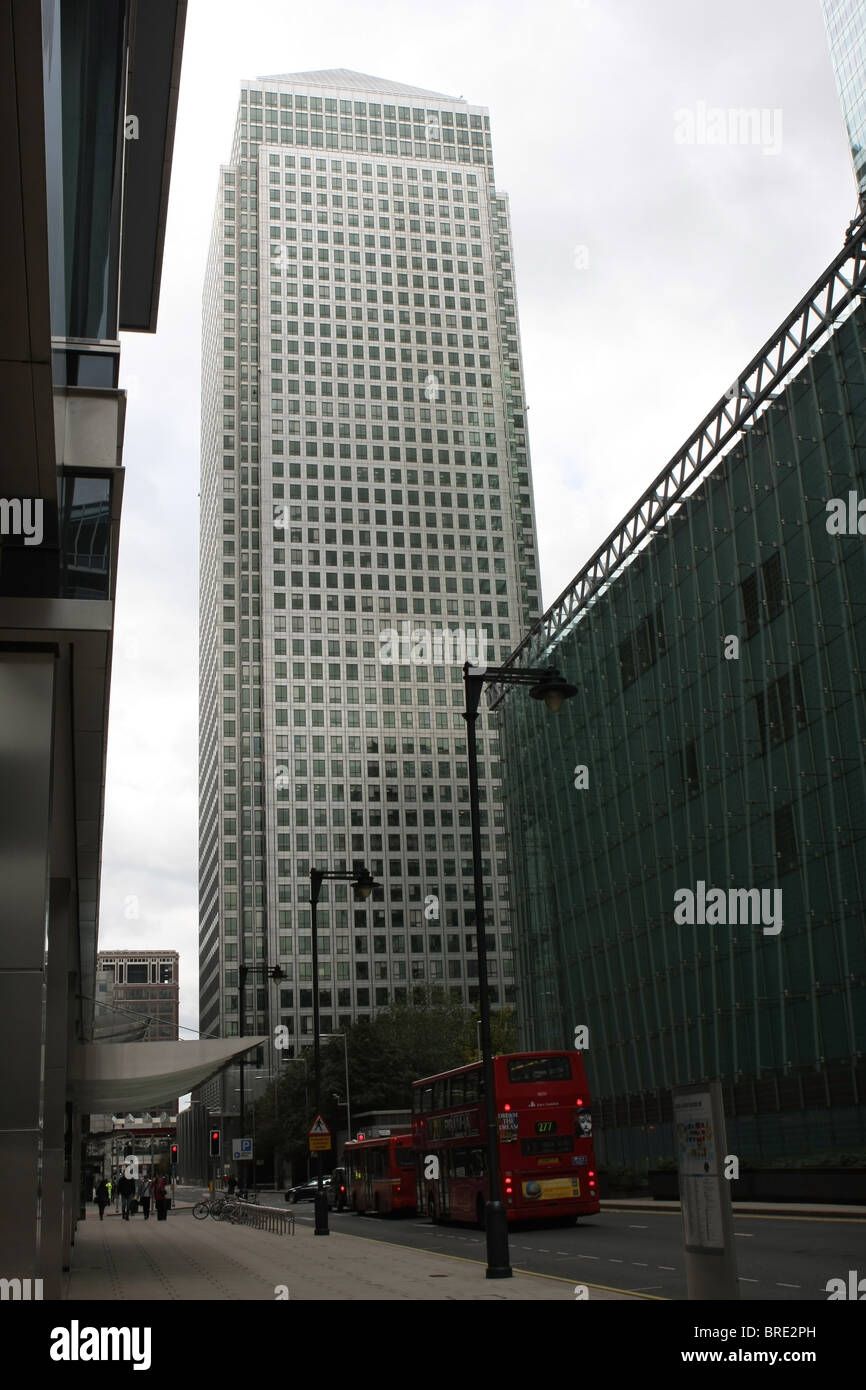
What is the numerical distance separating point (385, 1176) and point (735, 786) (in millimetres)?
16254

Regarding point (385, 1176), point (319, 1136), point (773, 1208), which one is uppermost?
point (319, 1136)

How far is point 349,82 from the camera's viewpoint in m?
153

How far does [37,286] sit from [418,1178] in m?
31.6

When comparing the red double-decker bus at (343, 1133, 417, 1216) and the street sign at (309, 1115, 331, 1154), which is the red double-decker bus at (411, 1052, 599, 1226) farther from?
→ the red double-decker bus at (343, 1133, 417, 1216)

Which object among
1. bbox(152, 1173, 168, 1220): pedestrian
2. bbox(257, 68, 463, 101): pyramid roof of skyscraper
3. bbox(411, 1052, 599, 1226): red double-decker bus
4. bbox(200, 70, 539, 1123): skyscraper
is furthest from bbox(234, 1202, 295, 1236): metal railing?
bbox(257, 68, 463, 101): pyramid roof of skyscraper

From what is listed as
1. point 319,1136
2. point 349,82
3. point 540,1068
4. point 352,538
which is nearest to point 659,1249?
point 540,1068

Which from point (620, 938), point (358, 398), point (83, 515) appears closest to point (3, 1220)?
point (83, 515)

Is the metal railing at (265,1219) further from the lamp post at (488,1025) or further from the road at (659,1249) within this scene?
the lamp post at (488,1025)

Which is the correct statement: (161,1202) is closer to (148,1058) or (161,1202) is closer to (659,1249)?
(148,1058)

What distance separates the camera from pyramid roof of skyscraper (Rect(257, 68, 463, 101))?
150 metres

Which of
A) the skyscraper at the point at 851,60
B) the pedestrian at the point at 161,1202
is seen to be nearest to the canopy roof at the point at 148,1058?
the pedestrian at the point at 161,1202

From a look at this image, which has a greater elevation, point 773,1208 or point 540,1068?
point 540,1068

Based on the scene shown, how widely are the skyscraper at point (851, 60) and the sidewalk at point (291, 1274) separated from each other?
76.2 m
